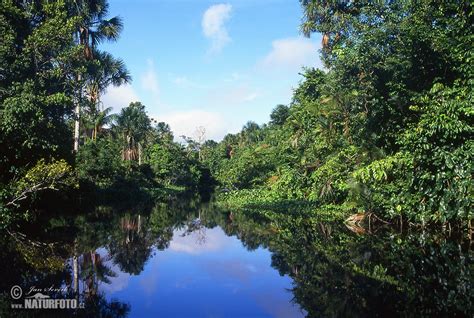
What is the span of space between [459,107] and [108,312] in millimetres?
11063

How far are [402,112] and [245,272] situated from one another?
894cm

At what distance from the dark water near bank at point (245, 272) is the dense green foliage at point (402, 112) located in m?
1.75

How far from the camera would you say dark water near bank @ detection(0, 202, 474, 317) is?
6.77 m

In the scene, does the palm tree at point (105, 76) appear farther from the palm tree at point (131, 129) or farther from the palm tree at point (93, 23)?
the palm tree at point (131, 129)

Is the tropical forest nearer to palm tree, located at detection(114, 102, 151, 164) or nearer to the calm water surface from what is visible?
the calm water surface

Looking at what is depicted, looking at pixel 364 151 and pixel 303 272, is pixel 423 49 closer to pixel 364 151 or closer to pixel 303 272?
pixel 364 151

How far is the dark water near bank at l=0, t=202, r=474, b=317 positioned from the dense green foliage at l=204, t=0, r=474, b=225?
1.75m

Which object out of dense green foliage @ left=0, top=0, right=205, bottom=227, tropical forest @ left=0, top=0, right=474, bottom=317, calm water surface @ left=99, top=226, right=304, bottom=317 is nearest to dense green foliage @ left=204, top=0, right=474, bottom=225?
tropical forest @ left=0, top=0, right=474, bottom=317

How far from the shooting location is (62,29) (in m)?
16.7

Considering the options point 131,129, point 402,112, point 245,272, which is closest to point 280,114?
point 131,129

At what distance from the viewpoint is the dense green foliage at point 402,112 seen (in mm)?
12312

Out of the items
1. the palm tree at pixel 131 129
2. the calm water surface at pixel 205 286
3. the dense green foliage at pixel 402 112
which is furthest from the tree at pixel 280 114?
the calm water surface at pixel 205 286

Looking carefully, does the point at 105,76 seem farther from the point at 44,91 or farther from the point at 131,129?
the point at 131,129

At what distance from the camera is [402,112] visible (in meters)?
14.8
